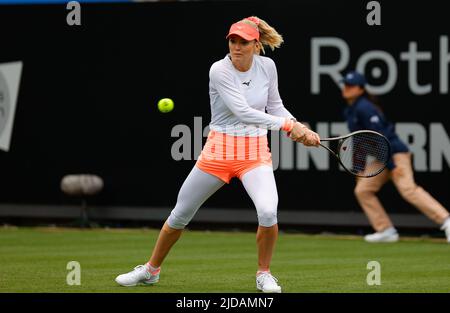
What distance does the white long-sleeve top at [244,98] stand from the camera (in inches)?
332

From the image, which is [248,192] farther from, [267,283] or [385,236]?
[385,236]

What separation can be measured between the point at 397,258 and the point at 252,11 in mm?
4274

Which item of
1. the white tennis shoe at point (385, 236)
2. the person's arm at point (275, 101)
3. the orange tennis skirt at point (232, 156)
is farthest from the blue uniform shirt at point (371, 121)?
the orange tennis skirt at point (232, 156)

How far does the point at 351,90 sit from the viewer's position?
13555 mm

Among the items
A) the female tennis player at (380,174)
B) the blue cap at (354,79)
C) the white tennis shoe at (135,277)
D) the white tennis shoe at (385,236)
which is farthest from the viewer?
the blue cap at (354,79)

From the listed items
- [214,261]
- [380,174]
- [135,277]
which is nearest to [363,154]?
[214,261]

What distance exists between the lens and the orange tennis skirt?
861cm

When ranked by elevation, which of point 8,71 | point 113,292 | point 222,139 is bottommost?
point 113,292

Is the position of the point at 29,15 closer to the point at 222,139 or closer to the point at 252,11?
the point at 252,11

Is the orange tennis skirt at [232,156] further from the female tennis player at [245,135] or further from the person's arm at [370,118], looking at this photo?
the person's arm at [370,118]

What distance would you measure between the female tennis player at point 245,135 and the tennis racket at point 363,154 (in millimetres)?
494

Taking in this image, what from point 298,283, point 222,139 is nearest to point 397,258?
point 298,283

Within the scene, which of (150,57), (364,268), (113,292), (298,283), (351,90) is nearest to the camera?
(113,292)

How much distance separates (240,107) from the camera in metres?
8.44
